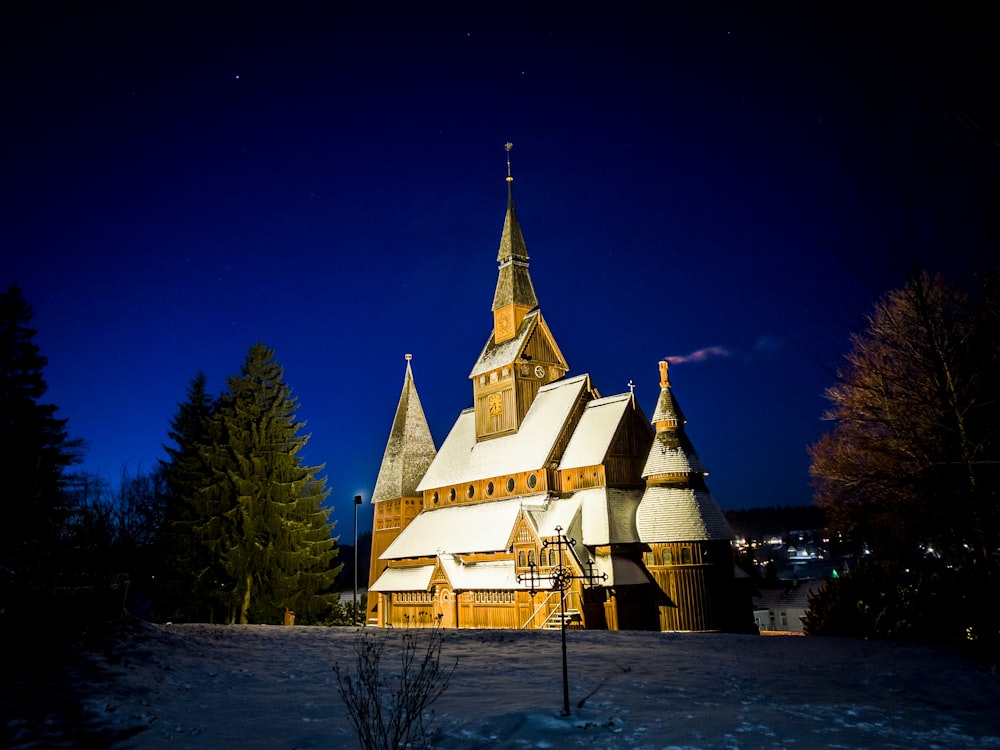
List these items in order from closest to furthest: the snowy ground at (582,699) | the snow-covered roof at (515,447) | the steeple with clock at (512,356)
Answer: the snowy ground at (582,699) → the snow-covered roof at (515,447) → the steeple with clock at (512,356)

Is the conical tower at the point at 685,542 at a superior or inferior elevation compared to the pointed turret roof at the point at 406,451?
inferior

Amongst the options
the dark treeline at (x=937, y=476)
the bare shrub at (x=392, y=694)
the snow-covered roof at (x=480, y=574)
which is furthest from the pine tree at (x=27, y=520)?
the snow-covered roof at (x=480, y=574)

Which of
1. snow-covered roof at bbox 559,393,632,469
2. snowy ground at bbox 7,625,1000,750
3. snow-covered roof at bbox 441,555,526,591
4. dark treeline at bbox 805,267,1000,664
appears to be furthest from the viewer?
snow-covered roof at bbox 559,393,632,469

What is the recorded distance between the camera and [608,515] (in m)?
32.5

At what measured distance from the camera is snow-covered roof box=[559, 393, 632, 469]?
3494 centimetres

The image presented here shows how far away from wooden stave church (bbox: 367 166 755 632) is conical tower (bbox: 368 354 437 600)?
0.12m

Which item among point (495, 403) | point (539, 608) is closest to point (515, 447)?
point (495, 403)

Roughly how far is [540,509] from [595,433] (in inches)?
190

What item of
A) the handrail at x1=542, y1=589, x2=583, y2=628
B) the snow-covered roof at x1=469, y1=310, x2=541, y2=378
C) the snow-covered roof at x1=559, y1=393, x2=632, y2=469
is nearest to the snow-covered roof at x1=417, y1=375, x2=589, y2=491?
the snow-covered roof at x1=559, y1=393, x2=632, y2=469

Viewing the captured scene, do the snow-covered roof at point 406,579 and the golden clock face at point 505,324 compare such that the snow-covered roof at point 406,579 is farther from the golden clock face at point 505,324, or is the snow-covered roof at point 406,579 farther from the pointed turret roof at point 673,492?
the golden clock face at point 505,324

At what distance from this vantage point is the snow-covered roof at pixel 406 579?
3862 cm

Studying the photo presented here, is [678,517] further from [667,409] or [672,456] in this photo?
[667,409]

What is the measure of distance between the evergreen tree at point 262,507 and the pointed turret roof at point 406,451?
1189 centimetres

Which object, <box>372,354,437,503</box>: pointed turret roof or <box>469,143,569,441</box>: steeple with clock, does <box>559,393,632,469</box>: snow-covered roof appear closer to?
<box>469,143,569,441</box>: steeple with clock
